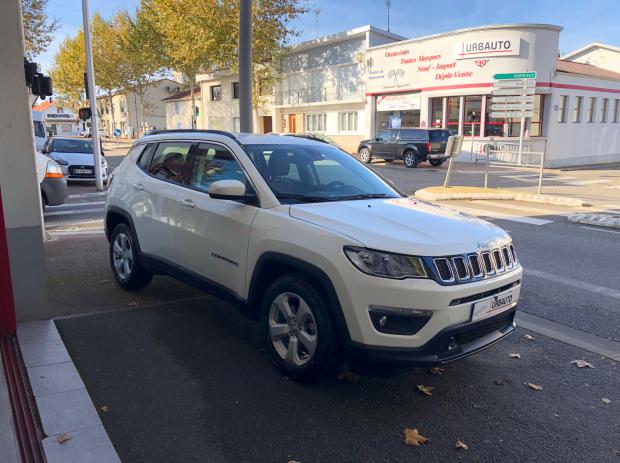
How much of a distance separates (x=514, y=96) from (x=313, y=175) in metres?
21.3

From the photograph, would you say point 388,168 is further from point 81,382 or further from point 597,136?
point 81,382

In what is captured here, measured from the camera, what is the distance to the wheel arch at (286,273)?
3314 mm

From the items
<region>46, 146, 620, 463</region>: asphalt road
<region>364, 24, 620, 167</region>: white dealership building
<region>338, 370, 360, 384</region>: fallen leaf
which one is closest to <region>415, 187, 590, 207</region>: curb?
<region>46, 146, 620, 463</region>: asphalt road

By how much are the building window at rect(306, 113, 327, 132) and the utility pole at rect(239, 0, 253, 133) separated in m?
28.5

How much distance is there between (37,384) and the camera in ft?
11.9

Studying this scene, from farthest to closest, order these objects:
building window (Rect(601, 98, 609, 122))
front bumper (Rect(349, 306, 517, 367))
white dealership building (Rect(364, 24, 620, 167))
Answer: building window (Rect(601, 98, 609, 122)) → white dealership building (Rect(364, 24, 620, 167)) → front bumper (Rect(349, 306, 517, 367))

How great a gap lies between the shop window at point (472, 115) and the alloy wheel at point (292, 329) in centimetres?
2648

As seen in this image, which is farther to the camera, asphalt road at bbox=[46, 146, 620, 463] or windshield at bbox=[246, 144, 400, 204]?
windshield at bbox=[246, 144, 400, 204]

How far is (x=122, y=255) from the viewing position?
5914mm

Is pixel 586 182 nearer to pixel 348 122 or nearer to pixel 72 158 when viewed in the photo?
pixel 72 158

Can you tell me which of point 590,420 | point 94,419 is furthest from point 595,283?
point 94,419

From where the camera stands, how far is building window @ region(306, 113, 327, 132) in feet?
124

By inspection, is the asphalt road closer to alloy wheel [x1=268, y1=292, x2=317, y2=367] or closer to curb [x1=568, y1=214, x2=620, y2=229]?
alloy wheel [x1=268, y1=292, x2=317, y2=367]

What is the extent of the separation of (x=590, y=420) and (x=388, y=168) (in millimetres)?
21989
